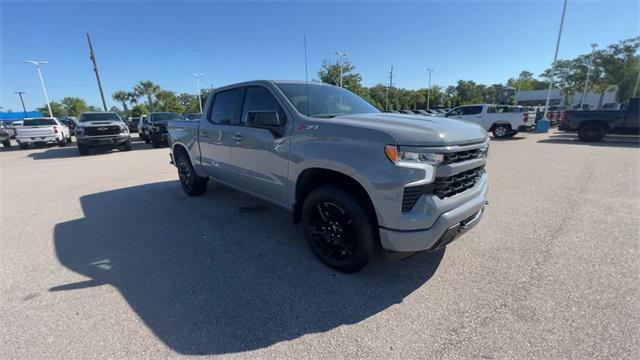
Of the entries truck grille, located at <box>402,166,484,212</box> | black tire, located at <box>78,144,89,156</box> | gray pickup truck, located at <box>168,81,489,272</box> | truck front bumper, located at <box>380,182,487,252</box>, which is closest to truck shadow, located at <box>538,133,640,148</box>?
gray pickup truck, located at <box>168,81,489,272</box>

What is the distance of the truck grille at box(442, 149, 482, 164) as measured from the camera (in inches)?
94.9

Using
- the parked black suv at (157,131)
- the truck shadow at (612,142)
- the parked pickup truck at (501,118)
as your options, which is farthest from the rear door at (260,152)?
the parked pickup truck at (501,118)

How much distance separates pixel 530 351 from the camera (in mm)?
1971

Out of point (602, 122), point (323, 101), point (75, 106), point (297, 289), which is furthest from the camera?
point (75, 106)

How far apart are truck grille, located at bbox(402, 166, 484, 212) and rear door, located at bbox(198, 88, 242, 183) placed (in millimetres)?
2669

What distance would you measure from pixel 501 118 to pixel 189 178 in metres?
16.1

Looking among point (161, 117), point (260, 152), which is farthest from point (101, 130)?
point (260, 152)

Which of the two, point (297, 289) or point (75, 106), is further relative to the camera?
point (75, 106)

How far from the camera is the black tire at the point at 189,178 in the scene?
5508 mm

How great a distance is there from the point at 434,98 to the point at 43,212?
6864 cm

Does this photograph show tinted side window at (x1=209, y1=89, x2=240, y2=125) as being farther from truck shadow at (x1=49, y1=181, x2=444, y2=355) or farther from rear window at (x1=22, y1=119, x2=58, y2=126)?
rear window at (x1=22, y1=119, x2=58, y2=126)

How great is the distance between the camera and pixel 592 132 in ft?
42.7

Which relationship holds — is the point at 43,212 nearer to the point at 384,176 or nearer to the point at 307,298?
the point at 307,298

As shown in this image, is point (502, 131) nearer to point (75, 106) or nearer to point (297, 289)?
point (297, 289)
